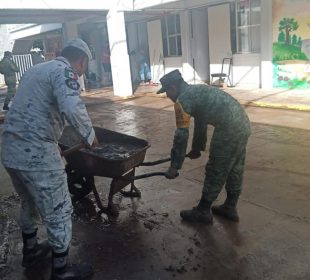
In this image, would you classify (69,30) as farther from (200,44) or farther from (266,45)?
(266,45)

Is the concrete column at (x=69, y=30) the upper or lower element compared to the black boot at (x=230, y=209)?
upper

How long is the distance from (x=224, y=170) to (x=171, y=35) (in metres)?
12.5

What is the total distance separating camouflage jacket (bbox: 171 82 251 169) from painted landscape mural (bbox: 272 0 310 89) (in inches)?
311

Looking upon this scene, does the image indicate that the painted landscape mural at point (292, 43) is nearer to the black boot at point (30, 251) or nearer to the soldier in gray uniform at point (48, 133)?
the soldier in gray uniform at point (48, 133)

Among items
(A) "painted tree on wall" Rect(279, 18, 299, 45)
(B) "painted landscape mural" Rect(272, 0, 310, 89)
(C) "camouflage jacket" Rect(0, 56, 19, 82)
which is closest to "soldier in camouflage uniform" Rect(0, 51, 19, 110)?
(C) "camouflage jacket" Rect(0, 56, 19, 82)

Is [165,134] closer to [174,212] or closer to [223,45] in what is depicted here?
[174,212]

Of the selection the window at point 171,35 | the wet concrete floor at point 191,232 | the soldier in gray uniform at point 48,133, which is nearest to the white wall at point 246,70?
the window at point 171,35

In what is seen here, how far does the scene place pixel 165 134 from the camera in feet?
24.9

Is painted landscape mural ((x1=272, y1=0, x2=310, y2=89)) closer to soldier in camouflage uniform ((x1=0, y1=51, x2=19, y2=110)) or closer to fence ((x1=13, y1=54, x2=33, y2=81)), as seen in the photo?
soldier in camouflage uniform ((x1=0, y1=51, x2=19, y2=110))

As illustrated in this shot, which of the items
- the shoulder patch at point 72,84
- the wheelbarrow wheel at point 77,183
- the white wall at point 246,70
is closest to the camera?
the shoulder patch at point 72,84

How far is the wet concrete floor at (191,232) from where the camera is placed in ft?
10.0

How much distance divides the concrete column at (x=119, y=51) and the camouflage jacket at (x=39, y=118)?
10350mm

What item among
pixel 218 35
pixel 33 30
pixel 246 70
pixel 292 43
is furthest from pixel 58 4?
pixel 33 30

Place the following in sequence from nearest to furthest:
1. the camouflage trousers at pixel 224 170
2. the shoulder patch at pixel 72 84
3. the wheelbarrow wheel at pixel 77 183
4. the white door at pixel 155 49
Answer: the shoulder patch at pixel 72 84 → the camouflage trousers at pixel 224 170 → the wheelbarrow wheel at pixel 77 183 → the white door at pixel 155 49
